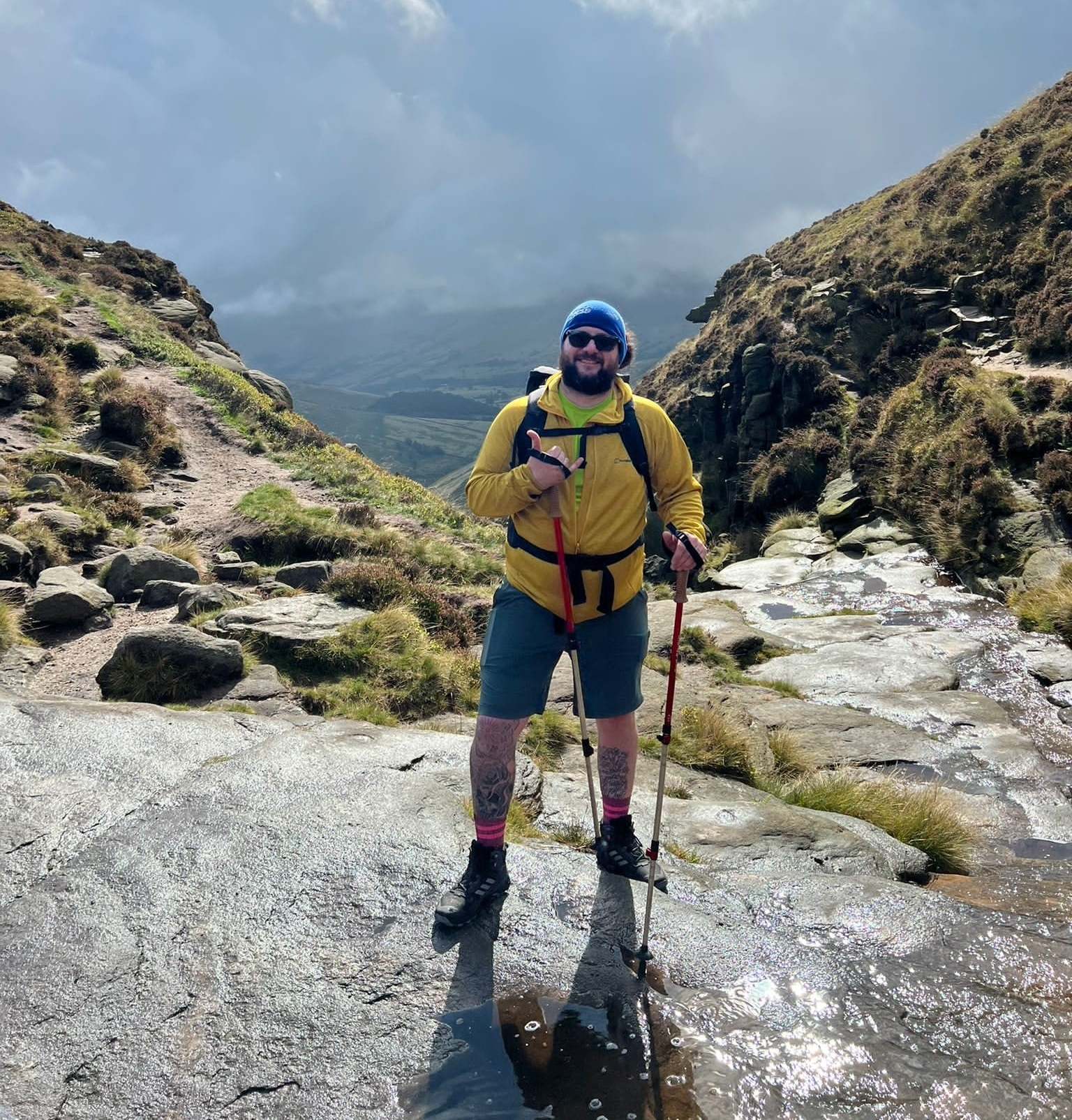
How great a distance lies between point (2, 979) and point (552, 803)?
3.12m

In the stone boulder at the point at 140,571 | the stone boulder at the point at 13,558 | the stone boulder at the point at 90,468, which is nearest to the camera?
the stone boulder at the point at 13,558

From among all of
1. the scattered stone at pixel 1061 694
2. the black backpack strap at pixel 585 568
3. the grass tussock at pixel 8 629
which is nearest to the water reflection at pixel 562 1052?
the black backpack strap at pixel 585 568

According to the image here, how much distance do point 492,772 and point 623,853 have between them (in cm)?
86

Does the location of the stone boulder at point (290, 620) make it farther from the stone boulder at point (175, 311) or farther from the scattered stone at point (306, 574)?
the stone boulder at point (175, 311)

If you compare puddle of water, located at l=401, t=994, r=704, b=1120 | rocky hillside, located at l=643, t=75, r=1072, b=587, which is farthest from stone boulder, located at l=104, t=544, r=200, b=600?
rocky hillside, located at l=643, t=75, r=1072, b=587

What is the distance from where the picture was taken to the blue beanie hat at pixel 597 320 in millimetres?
3730

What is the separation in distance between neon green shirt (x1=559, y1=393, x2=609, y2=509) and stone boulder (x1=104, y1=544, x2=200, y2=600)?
26.3ft

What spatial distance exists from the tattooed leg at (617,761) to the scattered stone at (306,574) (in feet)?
23.5

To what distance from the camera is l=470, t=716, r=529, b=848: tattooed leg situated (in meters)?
3.74

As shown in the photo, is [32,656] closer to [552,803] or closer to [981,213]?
[552,803]

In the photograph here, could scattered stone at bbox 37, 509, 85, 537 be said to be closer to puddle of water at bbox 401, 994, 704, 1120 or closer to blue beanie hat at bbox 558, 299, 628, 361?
blue beanie hat at bbox 558, 299, 628, 361

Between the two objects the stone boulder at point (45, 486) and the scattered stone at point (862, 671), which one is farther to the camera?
the stone boulder at point (45, 486)

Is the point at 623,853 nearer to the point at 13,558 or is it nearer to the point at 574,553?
the point at 574,553

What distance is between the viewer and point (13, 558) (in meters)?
9.55
